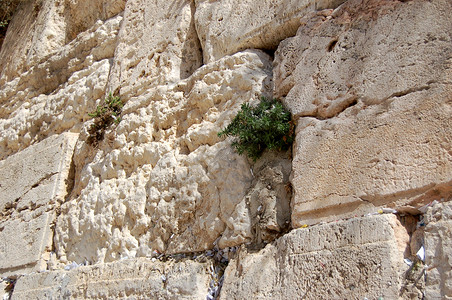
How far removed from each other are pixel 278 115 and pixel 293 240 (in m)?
0.79

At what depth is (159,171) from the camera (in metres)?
3.53

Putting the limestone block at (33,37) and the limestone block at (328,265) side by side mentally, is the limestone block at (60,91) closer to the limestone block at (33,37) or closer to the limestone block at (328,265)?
the limestone block at (33,37)

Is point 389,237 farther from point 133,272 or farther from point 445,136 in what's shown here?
point 133,272

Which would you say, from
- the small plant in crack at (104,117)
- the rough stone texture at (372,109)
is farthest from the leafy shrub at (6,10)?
the rough stone texture at (372,109)

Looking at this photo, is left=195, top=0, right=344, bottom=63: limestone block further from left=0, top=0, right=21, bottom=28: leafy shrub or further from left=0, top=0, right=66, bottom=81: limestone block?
left=0, top=0, right=21, bottom=28: leafy shrub

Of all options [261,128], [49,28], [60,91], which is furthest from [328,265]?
[49,28]

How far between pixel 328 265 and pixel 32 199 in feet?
10.7

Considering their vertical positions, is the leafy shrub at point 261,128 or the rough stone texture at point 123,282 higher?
the leafy shrub at point 261,128

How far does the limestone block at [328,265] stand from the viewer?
2.09 meters

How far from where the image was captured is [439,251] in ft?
6.59

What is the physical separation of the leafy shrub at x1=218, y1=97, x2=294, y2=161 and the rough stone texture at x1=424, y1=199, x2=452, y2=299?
1.02 metres

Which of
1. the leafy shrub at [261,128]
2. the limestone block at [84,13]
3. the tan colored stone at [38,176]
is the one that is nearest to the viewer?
the leafy shrub at [261,128]

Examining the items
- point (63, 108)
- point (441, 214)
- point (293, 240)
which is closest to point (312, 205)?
point (293, 240)

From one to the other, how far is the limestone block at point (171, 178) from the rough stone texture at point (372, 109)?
331mm
